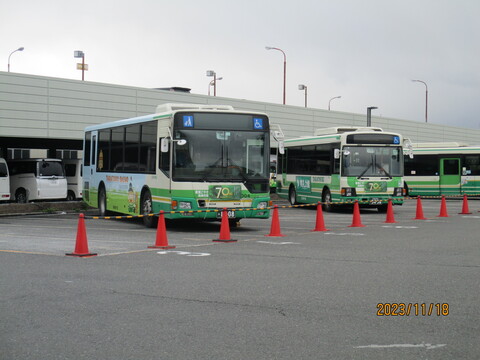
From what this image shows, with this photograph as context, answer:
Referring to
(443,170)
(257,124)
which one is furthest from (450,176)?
(257,124)

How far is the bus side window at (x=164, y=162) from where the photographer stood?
1955 centimetres

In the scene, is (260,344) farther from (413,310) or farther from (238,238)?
(238,238)

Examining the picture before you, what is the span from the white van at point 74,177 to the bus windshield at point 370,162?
1942cm

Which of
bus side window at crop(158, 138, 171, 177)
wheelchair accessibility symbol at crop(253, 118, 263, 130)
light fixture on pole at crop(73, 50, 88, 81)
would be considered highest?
light fixture on pole at crop(73, 50, 88, 81)

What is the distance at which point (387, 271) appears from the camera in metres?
11.4

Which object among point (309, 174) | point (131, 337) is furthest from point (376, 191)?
point (131, 337)

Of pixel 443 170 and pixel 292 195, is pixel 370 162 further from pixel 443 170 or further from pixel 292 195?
pixel 443 170

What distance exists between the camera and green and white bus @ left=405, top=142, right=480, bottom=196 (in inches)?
1583

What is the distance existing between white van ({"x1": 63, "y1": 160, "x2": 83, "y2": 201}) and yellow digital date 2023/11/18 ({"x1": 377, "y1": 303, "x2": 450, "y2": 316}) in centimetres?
3601

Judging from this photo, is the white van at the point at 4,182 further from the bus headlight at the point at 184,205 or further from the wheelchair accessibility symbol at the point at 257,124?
the wheelchair accessibility symbol at the point at 257,124

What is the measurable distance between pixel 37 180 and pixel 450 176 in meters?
21.7

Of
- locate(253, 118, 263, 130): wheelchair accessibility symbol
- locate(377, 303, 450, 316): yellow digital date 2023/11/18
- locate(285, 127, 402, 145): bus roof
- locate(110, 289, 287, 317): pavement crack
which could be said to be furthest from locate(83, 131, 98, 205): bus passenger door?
locate(377, 303, 450, 316): yellow digital date 2023/11/18

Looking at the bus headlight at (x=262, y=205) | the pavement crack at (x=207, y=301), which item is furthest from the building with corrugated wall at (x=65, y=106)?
the pavement crack at (x=207, y=301)

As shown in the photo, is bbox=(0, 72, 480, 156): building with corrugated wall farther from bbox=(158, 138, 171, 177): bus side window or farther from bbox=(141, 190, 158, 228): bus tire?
bbox=(158, 138, 171, 177): bus side window
